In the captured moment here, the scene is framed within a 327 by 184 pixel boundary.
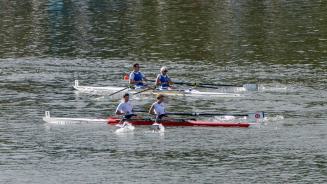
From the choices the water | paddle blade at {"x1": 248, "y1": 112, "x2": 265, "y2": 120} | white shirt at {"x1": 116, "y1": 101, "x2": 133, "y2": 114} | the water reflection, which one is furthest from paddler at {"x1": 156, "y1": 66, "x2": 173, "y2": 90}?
the water reflection

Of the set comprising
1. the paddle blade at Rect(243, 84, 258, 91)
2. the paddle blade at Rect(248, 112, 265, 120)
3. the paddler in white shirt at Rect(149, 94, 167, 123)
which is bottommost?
the paddle blade at Rect(248, 112, 265, 120)

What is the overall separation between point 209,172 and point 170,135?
728cm

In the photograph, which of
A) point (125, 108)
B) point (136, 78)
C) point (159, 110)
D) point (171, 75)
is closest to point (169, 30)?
point (171, 75)

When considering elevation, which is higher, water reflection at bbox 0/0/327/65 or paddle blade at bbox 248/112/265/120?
water reflection at bbox 0/0/327/65

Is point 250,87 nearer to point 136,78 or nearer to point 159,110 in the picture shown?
point 136,78

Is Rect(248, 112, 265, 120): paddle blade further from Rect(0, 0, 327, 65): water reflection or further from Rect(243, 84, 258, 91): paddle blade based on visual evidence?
Rect(0, 0, 327, 65): water reflection

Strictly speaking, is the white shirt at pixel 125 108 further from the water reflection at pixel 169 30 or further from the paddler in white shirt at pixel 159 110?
the water reflection at pixel 169 30

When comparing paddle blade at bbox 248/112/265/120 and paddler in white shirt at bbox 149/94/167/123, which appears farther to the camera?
paddler in white shirt at bbox 149/94/167/123

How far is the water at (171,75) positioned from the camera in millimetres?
49344

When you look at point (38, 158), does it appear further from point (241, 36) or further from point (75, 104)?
point (241, 36)

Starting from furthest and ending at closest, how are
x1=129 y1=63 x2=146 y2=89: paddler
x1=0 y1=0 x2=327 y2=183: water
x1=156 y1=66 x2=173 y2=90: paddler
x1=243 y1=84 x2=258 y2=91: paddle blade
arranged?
x1=129 y1=63 x2=146 y2=89: paddler, x1=156 y1=66 x2=173 y2=90: paddler, x1=243 y1=84 x2=258 y2=91: paddle blade, x1=0 y1=0 x2=327 y2=183: water

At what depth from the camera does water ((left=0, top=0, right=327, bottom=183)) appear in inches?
1943

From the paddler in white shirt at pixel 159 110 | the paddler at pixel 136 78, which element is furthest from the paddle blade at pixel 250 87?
the paddler in white shirt at pixel 159 110

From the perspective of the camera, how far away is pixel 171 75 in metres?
74.1
